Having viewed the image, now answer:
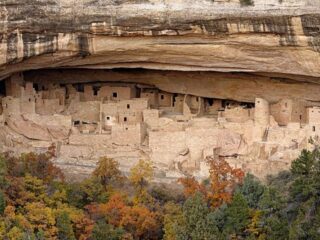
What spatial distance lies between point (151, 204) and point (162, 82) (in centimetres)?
440

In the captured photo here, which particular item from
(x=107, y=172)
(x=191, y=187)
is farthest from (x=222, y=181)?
(x=107, y=172)

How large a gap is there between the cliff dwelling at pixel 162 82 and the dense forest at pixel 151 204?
97 centimetres

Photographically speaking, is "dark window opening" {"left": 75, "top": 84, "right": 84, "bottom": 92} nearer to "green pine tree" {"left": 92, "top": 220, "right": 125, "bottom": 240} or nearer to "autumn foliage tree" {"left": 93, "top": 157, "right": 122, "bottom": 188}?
"autumn foliage tree" {"left": 93, "top": 157, "right": 122, "bottom": 188}

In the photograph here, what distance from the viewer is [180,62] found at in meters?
19.7

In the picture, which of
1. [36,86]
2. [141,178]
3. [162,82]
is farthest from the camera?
[36,86]

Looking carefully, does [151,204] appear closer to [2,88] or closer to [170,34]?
[170,34]

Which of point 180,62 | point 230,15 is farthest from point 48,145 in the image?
point 230,15

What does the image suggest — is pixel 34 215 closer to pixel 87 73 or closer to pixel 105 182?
pixel 105 182

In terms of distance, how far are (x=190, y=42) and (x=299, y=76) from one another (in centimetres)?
244

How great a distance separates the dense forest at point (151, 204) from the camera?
54.2 feet

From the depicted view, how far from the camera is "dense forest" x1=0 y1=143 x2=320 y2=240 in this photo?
1653 centimetres

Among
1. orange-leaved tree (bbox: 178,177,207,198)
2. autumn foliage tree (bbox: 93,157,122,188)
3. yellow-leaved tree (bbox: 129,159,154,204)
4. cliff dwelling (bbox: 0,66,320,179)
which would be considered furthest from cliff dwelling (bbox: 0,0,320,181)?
orange-leaved tree (bbox: 178,177,207,198)

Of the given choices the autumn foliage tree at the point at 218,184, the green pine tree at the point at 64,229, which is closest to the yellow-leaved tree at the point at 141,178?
the autumn foliage tree at the point at 218,184

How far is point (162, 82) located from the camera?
71.7 ft
